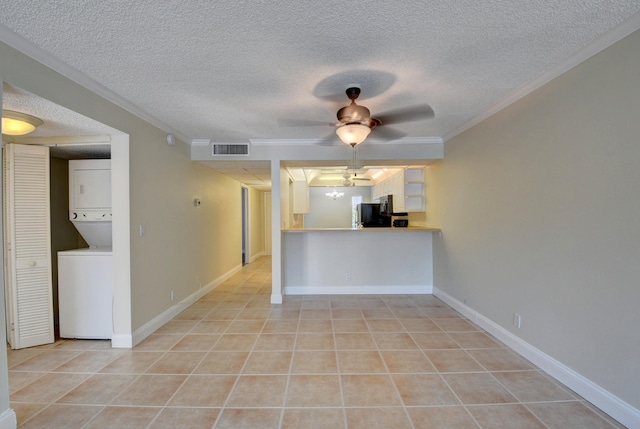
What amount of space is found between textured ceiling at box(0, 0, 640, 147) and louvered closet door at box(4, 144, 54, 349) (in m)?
1.16

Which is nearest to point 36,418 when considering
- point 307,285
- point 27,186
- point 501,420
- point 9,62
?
point 27,186

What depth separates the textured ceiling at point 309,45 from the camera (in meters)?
1.51

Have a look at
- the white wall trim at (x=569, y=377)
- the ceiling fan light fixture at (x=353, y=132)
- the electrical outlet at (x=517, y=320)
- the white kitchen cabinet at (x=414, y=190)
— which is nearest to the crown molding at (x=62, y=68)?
the ceiling fan light fixture at (x=353, y=132)

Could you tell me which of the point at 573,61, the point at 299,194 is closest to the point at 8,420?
the point at 573,61

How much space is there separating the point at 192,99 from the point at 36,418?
8.63ft

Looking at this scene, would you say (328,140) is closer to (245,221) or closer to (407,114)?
(407,114)

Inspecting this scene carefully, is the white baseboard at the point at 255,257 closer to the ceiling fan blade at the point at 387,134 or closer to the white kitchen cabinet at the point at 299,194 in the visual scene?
the white kitchen cabinet at the point at 299,194

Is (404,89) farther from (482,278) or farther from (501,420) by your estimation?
(501,420)

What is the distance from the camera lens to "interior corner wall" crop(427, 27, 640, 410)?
169cm

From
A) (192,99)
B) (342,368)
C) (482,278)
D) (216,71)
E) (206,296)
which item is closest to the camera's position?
(216,71)

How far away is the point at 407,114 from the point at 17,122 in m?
3.25

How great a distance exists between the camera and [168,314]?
3477 mm

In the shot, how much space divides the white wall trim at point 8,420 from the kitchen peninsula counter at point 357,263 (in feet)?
10.5

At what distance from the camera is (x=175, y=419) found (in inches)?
71.1
